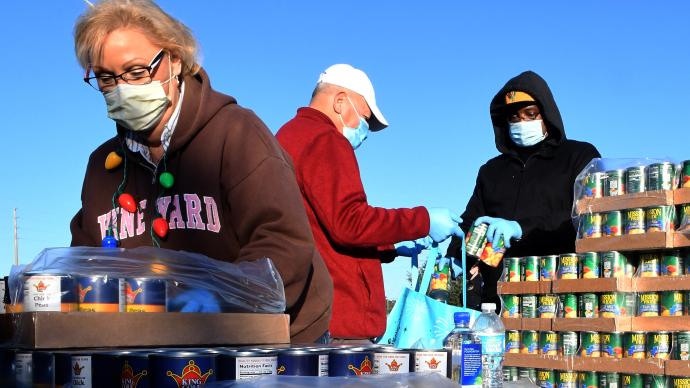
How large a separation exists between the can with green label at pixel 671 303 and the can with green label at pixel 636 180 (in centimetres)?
64

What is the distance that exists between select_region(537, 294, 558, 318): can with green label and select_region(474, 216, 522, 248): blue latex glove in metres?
0.52

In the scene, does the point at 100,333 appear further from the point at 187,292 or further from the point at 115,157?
the point at 115,157

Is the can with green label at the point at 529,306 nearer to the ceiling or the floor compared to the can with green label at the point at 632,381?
nearer to the ceiling

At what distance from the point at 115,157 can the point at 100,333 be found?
1.24m

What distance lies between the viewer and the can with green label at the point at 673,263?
19.2 ft

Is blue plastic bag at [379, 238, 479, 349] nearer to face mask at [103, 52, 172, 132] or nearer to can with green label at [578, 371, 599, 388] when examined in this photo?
can with green label at [578, 371, 599, 388]

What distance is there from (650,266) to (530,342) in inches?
39.9

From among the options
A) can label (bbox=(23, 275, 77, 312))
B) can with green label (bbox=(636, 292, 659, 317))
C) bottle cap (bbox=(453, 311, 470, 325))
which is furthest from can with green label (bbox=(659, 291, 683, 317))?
can label (bbox=(23, 275, 77, 312))

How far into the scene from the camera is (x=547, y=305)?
256 inches

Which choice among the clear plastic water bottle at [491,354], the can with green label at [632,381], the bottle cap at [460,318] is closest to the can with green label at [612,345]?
the can with green label at [632,381]

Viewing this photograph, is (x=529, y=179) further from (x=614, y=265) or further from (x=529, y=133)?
(x=614, y=265)

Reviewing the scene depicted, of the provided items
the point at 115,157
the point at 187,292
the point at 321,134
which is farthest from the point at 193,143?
the point at 321,134

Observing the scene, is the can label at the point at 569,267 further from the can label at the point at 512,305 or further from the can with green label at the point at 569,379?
the can with green label at the point at 569,379

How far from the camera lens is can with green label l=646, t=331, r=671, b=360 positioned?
5.88 metres
